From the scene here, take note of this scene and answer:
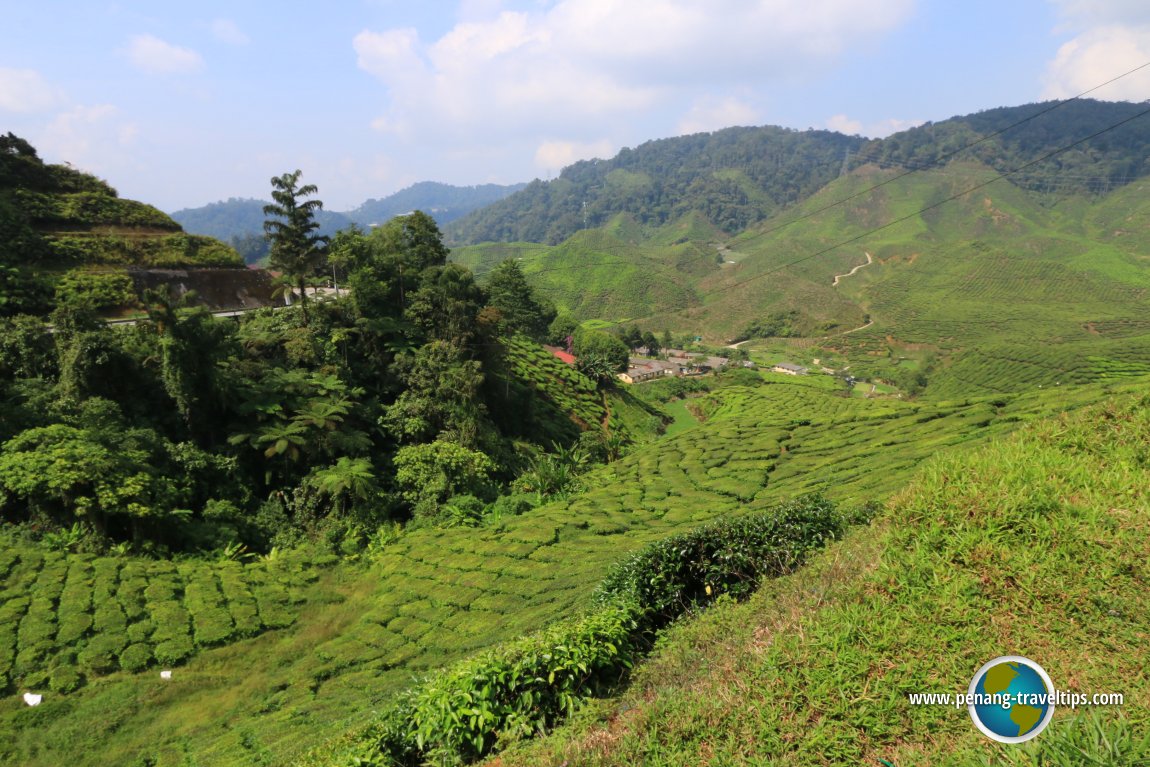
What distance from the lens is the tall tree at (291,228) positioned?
67.3 ft

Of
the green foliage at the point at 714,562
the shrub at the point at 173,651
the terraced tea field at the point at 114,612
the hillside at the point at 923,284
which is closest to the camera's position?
the green foliage at the point at 714,562

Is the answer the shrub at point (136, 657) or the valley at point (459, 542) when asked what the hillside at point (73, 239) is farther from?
the shrub at point (136, 657)

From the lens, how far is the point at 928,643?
15.9 ft

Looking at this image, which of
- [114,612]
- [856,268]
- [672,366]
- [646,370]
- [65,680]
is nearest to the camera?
[65,680]

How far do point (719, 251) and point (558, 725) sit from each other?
194m

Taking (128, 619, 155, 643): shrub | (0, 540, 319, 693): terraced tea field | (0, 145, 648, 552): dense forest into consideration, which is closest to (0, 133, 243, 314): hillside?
(0, 145, 648, 552): dense forest

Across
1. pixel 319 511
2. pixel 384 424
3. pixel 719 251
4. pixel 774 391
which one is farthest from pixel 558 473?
pixel 719 251

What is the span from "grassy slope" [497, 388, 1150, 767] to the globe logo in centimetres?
12

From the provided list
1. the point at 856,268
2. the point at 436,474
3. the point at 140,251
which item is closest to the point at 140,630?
the point at 436,474

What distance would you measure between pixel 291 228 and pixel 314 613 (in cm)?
1470

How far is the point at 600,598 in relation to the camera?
8.33 meters

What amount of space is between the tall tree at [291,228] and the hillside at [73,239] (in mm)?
7152

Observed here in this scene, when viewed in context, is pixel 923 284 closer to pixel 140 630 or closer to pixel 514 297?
pixel 514 297

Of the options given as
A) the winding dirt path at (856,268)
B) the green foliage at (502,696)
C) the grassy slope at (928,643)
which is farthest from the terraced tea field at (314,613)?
the winding dirt path at (856,268)
